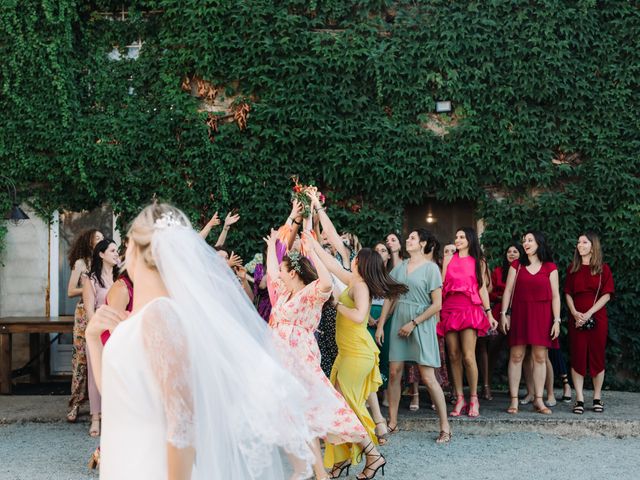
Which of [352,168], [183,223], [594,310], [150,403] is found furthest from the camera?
[352,168]

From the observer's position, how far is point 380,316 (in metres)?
8.59

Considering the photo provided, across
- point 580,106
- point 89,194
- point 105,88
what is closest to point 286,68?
point 105,88

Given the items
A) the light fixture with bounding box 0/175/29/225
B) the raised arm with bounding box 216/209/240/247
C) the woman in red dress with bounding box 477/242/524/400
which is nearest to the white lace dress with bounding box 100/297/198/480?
the raised arm with bounding box 216/209/240/247

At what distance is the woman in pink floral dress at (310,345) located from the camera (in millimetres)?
5922

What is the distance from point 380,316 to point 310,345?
2.45 meters

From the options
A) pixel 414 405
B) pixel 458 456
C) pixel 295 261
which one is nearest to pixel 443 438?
pixel 458 456

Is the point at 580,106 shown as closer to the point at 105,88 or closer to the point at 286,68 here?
the point at 286,68

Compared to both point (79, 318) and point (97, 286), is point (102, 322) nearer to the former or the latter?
point (97, 286)

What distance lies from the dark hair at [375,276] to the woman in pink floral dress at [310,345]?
1.41 ft

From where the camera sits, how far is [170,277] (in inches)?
120

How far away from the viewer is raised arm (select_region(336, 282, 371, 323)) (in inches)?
257

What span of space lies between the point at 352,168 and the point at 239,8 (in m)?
2.82

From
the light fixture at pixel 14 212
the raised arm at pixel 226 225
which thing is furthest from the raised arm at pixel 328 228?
the light fixture at pixel 14 212

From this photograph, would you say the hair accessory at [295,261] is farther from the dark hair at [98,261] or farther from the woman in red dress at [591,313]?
the woman in red dress at [591,313]
